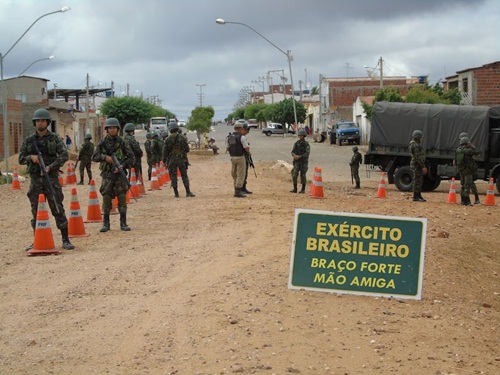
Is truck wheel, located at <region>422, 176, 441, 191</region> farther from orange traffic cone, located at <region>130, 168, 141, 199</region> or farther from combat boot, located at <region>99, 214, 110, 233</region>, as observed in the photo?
combat boot, located at <region>99, 214, 110, 233</region>

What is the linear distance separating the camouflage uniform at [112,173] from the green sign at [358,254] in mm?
6299

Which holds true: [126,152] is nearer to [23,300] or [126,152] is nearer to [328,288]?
[23,300]

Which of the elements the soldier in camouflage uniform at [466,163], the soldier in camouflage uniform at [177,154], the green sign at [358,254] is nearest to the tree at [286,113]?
the soldier in camouflage uniform at [177,154]

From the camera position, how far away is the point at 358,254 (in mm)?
8125

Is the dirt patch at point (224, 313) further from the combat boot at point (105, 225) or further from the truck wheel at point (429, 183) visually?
the truck wheel at point (429, 183)

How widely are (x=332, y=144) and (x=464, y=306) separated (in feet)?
199

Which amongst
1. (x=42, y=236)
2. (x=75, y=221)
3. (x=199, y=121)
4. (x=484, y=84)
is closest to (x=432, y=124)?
(x=75, y=221)

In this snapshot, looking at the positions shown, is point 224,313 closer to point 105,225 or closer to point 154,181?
point 105,225

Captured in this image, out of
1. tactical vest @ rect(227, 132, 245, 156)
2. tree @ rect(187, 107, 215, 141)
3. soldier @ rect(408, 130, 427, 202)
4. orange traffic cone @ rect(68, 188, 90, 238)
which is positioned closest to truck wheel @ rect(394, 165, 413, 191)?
soldier @ rect(408, 130, 427, 202)

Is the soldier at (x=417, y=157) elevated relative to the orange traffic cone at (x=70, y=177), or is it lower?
elevated

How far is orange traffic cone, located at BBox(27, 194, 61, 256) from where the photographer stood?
1170 centimetres

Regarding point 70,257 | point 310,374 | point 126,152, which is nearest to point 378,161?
point 126,152

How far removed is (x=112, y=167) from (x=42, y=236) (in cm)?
242

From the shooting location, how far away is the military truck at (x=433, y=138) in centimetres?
2488
